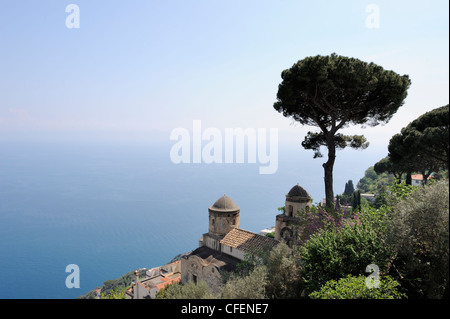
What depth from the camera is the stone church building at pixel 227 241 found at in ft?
51.4

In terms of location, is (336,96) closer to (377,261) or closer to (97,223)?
(377,261)

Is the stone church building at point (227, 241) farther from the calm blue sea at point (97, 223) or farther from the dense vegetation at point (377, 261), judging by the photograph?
the calm blue sea at point (97, 223)

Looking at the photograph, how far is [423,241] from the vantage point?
8336 mm

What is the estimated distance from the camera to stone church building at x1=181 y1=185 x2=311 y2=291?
15680 millimetres

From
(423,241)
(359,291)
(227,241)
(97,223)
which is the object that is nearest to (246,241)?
(227,241)

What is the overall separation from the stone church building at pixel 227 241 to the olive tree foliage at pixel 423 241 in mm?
6946

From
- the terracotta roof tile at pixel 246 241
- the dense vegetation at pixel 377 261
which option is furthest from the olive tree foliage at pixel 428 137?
the terracotta roof tile at pixel 246 241

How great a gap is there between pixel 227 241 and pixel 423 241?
11.6 metres
